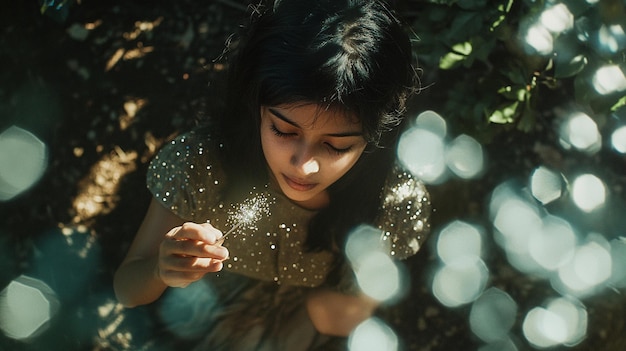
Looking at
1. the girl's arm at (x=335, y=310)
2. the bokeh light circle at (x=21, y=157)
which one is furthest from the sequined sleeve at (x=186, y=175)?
the bokeh light circle at (x=21, y=157)

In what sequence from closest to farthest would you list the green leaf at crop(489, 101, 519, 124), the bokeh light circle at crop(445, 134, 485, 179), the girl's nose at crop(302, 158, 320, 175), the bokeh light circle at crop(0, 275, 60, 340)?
the girl's nose at crop(302, 158, 320, 175)
the green leaf at crop(489, 101, 519, 124)
the bokeh light circle at crop(0, 275, 60, 340)
the bokeh light circle at crop(445, 134, 485, 179)

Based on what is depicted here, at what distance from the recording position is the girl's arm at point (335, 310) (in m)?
1.83

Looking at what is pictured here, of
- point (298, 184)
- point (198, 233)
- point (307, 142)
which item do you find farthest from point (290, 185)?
point (198, 233)

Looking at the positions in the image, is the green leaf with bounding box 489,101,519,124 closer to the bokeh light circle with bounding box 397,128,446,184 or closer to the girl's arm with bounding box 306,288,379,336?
the bokeh light circle with bounding box 397,128,446,184

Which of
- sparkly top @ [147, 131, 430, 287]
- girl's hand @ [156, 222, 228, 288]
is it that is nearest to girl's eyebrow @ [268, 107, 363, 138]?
girl's hand @ [156, 222, 228, 288]

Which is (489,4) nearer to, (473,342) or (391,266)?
(391,266)

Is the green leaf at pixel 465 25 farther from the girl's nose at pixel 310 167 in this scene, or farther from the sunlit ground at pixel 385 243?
the girl's nose at pixel 310 167

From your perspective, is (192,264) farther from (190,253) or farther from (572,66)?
(572,66)

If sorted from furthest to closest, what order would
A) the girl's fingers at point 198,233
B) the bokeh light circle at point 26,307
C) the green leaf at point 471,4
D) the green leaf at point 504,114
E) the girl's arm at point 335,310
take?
the bokeh light circle at point 26,307, the girl's arm at point 335,310, the green leaf at point 504,114, the green leaf at point 471,4, the girl's fingers at point 198,233

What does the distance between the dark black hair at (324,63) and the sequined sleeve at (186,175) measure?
4.9 inches

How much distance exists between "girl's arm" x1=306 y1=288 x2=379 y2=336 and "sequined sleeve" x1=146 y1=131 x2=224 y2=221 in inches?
15.8

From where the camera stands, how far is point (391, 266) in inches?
A: 79.0

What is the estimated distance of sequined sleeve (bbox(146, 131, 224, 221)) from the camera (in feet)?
5.43

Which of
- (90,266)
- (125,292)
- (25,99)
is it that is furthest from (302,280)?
(25,99)
